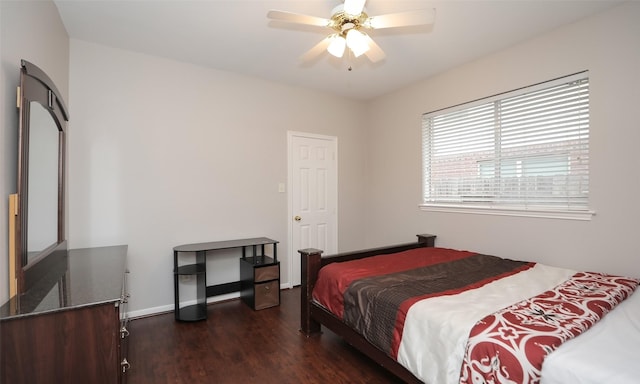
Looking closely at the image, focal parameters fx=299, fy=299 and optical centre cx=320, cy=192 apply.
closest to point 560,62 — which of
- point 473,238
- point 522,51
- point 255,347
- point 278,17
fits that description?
point 522,51

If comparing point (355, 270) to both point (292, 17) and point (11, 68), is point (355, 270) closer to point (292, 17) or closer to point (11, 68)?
point (292, 17)

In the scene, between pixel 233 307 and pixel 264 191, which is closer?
pixel 233 307

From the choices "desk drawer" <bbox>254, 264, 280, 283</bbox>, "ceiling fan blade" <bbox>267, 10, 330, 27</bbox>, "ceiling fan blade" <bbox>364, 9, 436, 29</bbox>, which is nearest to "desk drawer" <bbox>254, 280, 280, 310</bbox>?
"desk drawer" <bbox>254, 264, 280, 283</bbox>

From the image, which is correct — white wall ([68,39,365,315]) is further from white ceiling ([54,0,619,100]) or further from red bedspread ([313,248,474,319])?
red bedspread ([313,248,474,319])

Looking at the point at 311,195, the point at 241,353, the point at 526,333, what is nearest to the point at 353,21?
the point at 526,333

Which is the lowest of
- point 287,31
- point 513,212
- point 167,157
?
point 513,212

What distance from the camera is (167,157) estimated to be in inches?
120

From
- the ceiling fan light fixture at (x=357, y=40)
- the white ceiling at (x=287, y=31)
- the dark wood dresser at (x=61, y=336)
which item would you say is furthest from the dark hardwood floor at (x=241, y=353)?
the white ceiling at (x=287, y=31)

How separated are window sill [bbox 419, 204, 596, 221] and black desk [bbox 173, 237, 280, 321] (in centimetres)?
196

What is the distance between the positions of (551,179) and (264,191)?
2.89 metres

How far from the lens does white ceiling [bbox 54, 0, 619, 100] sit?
7.23ft

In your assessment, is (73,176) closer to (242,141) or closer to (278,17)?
(242,141)

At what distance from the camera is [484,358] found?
131cm

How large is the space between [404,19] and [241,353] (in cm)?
263
